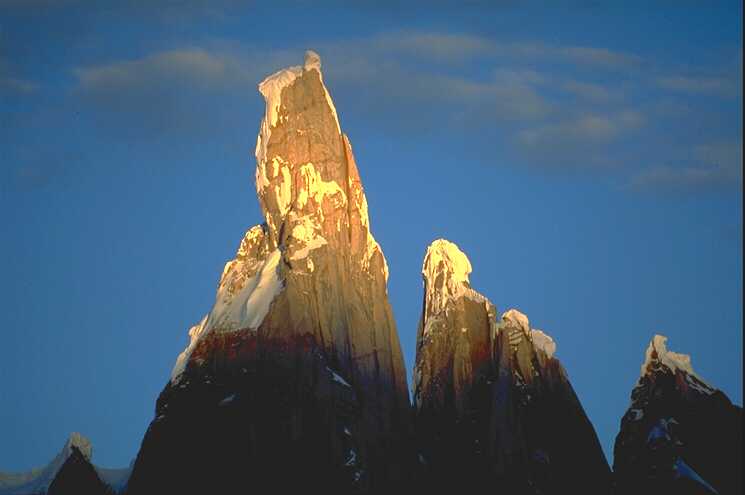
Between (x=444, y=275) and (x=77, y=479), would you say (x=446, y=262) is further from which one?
(x=77, y=479)

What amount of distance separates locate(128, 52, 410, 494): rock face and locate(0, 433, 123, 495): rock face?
3286 millimetres

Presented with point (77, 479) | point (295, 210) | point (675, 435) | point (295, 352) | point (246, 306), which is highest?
point (295, 210)

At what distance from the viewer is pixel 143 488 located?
174000mm

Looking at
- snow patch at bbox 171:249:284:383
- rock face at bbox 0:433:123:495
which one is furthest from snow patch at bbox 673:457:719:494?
rock face at bbox 0:433:123:495

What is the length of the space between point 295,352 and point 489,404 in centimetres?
1246

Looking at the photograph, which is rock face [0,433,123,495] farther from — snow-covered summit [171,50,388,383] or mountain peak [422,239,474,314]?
mountain peak [422,239,474,314]

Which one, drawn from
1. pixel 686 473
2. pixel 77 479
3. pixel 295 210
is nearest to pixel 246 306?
pixel 295 210

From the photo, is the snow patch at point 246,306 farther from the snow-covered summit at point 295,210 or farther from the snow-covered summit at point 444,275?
the snow-covered summit at point 444,275

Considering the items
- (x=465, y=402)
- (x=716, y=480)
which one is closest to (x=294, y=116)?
(x=465, y=402)

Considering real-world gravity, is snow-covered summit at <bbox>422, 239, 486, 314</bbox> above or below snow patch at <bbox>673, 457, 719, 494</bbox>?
above

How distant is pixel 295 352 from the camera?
175 m

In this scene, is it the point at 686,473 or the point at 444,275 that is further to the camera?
the point at 444,275

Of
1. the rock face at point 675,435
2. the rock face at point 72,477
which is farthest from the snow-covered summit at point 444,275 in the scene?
the rock face at point 72,477

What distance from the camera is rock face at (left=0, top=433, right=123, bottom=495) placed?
582 ft
